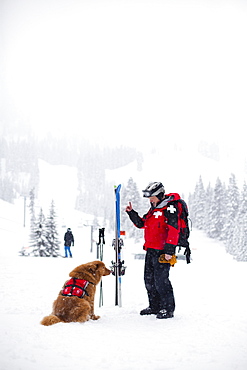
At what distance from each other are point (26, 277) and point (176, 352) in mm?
6860

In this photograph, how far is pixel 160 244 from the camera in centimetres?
506

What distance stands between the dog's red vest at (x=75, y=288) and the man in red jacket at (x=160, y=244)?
3.65ft

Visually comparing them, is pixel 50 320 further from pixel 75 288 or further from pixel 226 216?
pixel 226 216

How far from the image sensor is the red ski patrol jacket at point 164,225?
485 cm

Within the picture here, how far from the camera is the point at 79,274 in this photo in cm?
491

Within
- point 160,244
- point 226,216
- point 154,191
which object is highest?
point 226,216

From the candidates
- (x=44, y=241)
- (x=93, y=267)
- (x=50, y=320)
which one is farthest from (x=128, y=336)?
(x=44, y=241)


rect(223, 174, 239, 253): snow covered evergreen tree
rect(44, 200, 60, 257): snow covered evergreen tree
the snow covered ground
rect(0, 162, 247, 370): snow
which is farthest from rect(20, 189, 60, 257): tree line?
rect(223, 174, 239, 253): snow covered evergreen tree

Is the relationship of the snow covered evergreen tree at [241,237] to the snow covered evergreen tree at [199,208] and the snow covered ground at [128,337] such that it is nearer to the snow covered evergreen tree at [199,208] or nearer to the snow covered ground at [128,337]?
the snow covered evergreen tree at [199,208]

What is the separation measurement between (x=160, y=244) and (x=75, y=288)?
146 centimetres

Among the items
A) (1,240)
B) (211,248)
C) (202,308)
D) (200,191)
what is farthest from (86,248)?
(202,308)

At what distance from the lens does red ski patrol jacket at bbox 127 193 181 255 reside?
15.9ft

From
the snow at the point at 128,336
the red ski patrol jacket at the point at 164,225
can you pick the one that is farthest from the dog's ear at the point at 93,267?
the red ski patrol jacket at the point at 164,225

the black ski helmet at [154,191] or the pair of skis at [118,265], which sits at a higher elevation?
the black ski helmet at [154,191]
